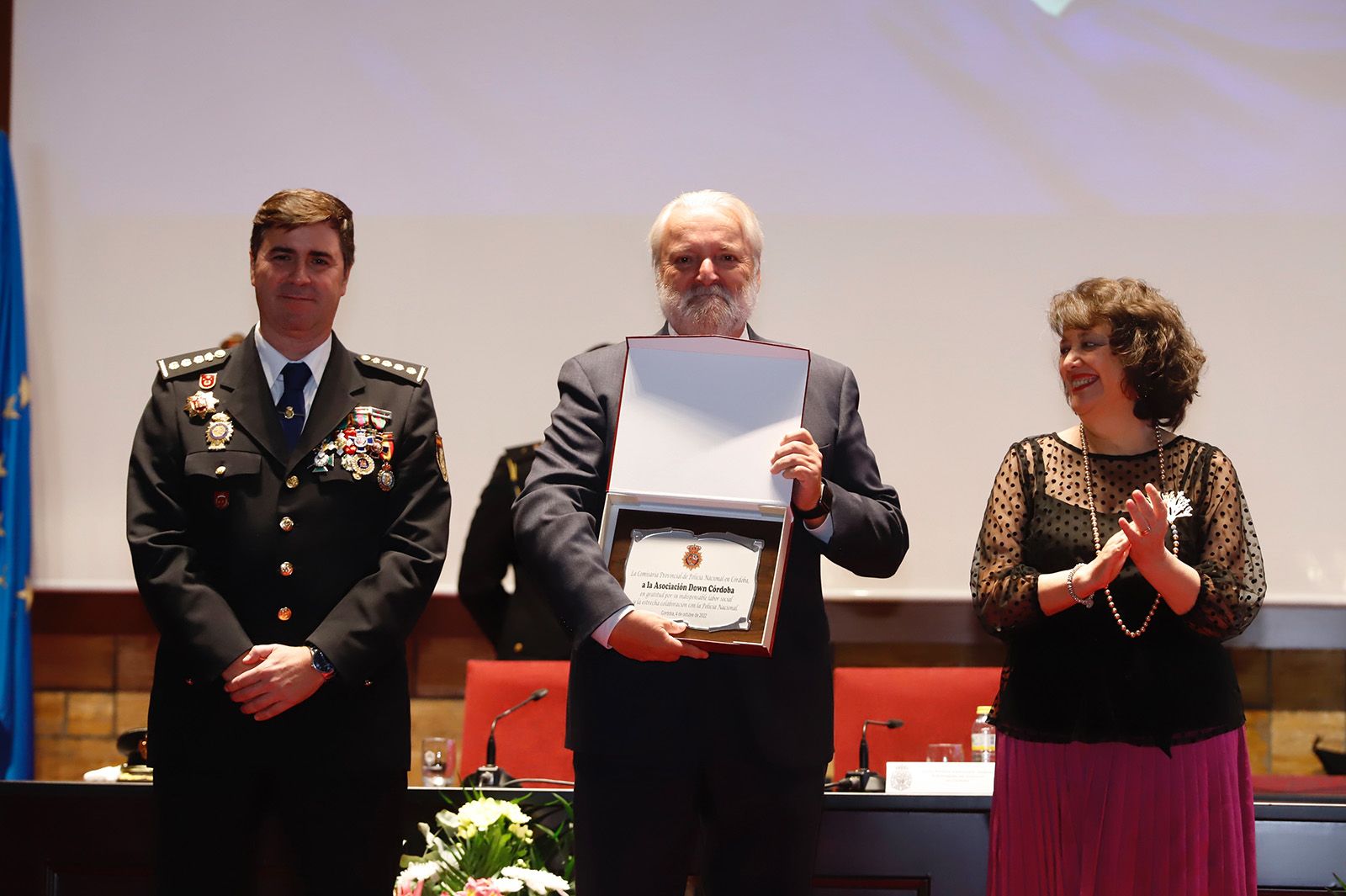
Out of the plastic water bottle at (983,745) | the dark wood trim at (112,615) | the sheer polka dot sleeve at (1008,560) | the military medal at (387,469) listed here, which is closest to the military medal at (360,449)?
the military medal at (387,469)

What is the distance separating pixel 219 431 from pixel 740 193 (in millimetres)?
2606

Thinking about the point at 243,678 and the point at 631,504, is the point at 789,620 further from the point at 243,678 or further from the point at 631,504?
the point at 243,678

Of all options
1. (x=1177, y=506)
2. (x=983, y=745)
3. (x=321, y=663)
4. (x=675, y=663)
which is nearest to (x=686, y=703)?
(x=675, y=663)

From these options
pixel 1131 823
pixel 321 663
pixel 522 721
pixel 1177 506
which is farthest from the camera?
pixel 522 721

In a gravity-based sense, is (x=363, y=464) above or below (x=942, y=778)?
above

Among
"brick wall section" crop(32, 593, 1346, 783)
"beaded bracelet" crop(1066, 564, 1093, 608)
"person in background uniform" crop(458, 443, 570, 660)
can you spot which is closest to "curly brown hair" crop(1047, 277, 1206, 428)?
"beaded bracelet" crop(1066, 564, 1093, 608)

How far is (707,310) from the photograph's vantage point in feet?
6.69

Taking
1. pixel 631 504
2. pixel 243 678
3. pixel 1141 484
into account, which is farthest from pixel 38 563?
pixel 1141 484

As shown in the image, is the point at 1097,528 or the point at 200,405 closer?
the point at 200,405

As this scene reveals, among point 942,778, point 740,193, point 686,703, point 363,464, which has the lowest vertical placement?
point 942,778

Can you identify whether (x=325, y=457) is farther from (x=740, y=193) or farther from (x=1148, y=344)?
(x=740, y=193)

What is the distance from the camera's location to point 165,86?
14.6ft

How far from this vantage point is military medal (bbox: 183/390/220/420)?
2.12m

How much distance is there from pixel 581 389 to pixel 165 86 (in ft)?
10.3
